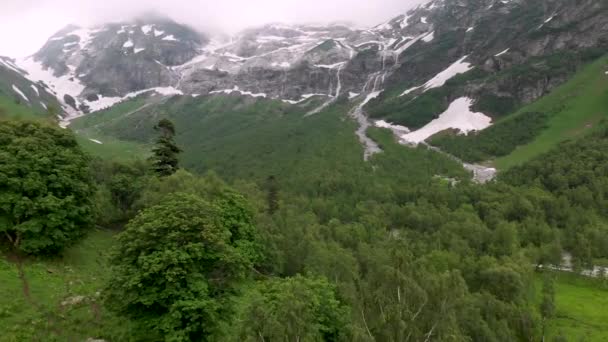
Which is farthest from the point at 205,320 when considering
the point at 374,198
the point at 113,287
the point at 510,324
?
the point at 374,198

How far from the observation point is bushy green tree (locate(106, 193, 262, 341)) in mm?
19516

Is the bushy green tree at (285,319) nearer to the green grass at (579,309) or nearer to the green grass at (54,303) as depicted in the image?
the green grass at (54,303)

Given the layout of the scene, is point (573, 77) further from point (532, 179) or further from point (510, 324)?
point (510, 324)

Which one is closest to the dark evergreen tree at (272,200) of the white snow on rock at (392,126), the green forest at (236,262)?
the green forest at (236,262)

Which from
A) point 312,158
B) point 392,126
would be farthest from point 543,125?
point 312,158

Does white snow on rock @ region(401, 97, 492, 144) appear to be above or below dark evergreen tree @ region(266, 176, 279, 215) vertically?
below

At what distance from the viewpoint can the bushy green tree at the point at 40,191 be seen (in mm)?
26078

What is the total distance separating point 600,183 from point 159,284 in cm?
11233

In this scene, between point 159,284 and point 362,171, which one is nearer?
point 159,284

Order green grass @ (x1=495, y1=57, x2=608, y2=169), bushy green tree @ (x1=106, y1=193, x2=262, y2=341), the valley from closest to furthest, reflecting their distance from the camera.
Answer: bushy green tree @ (x1=106, y1=193, x2=262, y2=341), the valley, green grass @ (x1=495, y1=57, x2=608, y2=169)

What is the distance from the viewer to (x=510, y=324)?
43.7m

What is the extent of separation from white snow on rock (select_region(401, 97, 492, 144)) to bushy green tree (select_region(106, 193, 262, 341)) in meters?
155

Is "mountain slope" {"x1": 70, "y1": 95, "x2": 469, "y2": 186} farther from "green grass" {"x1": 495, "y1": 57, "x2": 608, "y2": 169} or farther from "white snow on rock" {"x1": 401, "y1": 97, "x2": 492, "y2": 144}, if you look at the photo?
"green grass" {"x1": 495, "y1": 57, "x2": 608, "y2": 169}

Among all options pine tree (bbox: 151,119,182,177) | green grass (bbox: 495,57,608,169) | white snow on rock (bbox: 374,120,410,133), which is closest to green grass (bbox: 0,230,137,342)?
pine tree (bbox: 151,119,182,177)
